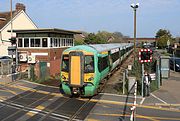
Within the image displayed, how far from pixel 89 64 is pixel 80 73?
784 millimetres

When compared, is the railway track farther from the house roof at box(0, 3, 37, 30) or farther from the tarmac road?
the house roof at box(0, 3, 37, 30)

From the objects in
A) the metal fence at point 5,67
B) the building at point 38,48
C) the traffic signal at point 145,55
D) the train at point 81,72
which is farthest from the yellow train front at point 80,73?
the building at point 38,48

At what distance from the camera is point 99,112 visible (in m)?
13.4

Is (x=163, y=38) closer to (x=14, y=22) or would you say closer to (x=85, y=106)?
(x=14, y=22)

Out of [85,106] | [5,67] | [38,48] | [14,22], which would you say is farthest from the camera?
[14,22]

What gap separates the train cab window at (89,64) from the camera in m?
15.7

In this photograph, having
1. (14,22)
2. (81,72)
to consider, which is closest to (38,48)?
(81,72)

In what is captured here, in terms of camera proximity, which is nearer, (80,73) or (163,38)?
(80,73)

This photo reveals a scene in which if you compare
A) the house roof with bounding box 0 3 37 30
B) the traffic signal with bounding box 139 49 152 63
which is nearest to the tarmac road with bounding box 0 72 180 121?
the traffic signal with bounding box 139 49 152 63

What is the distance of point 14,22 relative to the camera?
4678cm

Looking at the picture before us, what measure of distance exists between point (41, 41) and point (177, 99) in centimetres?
1535

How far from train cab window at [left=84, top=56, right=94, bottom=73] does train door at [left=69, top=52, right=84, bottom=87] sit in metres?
0.28

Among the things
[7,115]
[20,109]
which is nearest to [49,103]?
[20,109]

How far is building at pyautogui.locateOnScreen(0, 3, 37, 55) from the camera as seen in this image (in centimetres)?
4416
